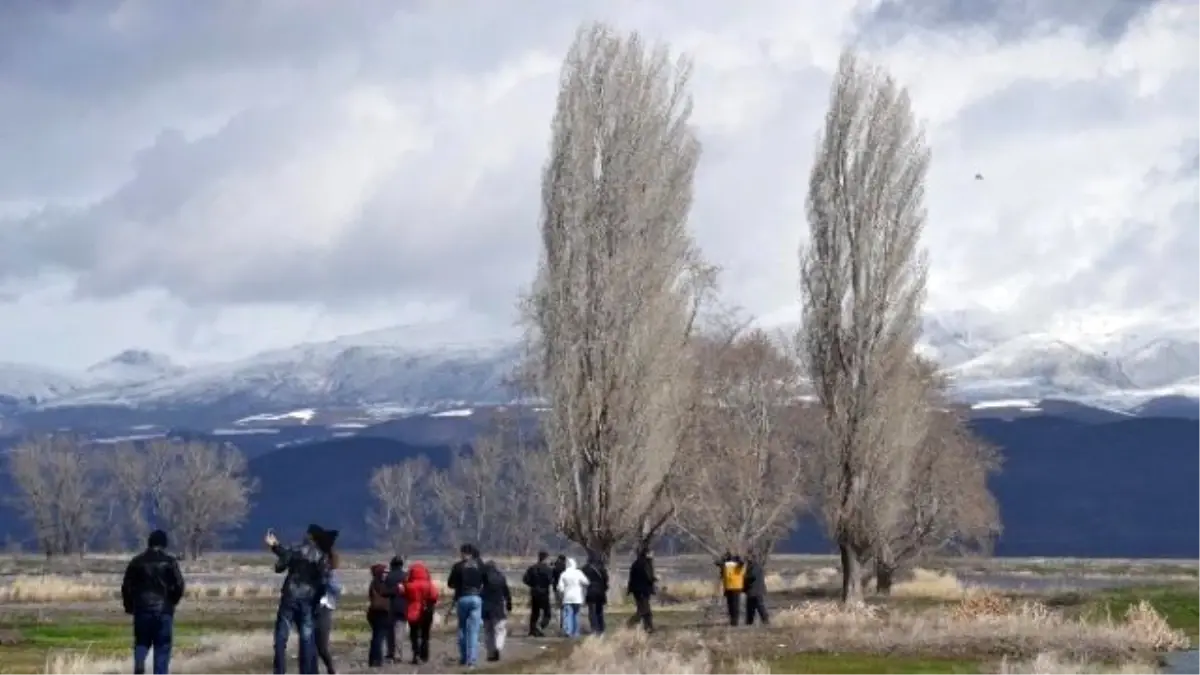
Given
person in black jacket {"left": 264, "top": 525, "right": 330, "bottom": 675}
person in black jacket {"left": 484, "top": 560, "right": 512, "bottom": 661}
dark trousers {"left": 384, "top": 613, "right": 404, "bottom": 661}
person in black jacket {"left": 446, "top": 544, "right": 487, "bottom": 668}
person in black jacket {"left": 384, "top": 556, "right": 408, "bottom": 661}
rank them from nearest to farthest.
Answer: person in black jacket {"left": 264, "top": 525, "right": 330, "bottom": 675} < person in black jacket {"left": 384, "top": 556, "right": 408, "bottom": 661} < dark trousers {"left": 384, "top": 613, "right": 404, "bottom": 661} < person in black jacket {"left": 446, "top": 544, "right": 487, "bottom": 668} < person in black jacket {"left": 484, "top": 560, "right": 512, "bottom": 661}

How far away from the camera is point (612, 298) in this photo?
154 ft

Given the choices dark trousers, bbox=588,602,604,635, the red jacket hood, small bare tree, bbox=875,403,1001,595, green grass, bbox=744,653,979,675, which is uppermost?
small bare tree, bbox=875,403,1001,595

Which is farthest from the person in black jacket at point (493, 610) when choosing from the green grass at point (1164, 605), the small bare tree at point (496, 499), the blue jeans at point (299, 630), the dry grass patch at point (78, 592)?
the small bare tree at point (496, 499)

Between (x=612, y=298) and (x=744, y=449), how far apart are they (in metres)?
23.2

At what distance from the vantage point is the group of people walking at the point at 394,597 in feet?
82.0

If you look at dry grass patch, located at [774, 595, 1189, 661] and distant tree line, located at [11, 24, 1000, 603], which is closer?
dry grass patch, located at [774, 595, 1189, 661]

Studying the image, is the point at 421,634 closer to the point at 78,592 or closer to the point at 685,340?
the point at 685,340

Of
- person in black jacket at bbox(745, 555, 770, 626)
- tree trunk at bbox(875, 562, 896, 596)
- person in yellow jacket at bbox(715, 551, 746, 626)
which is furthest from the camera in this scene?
tree trunk at bbox(875, 562, 896, 596)

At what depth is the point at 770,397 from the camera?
7338 cm

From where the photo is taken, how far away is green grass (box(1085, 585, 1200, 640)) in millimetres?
49812

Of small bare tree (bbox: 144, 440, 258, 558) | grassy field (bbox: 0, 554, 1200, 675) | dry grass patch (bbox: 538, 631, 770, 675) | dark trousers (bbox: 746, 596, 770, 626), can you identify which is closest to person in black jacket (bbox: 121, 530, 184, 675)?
grassy field (bbox: 0, 554, 1200, 675)

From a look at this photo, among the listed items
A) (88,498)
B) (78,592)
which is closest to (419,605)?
(78,592)

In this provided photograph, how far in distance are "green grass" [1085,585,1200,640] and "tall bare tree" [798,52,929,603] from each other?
7163 millimetres

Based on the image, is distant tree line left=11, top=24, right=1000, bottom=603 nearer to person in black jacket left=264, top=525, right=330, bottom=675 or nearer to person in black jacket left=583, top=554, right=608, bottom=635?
person in black jacket left=583, top=554, right=608, bottom=635
